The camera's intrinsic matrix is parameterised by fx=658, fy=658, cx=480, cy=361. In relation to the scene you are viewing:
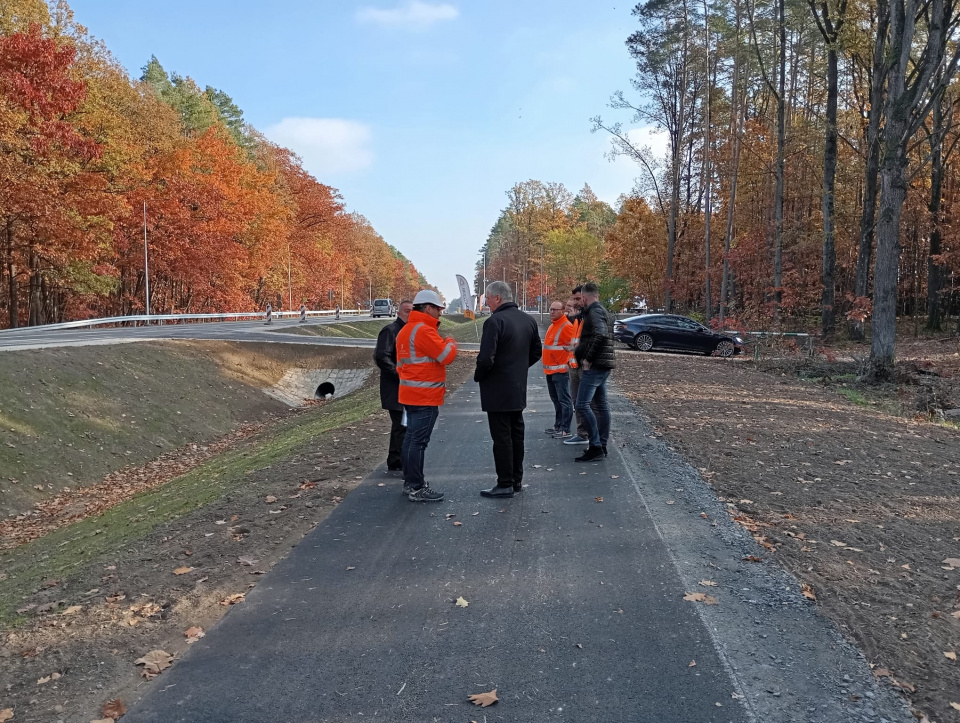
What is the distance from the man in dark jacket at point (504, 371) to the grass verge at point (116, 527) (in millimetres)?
3334

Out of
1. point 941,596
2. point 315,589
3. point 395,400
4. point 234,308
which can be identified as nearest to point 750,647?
point 941,596

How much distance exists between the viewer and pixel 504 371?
247 inches

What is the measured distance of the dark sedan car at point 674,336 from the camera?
83.4ft

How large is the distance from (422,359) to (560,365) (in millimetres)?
3521

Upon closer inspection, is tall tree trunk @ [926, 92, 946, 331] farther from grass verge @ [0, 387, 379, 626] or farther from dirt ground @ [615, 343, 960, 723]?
grass verge @ [0, 387, 379, 626]

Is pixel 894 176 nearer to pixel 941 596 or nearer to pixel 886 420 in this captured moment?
pixel 886 420

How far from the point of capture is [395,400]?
7.21 metres

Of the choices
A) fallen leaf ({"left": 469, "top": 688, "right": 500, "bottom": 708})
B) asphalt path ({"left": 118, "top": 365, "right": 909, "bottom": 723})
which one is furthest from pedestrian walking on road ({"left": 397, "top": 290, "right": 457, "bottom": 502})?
fallen leaf ({"left": 469, "top": 688, "right": 500, "bottom": 708})

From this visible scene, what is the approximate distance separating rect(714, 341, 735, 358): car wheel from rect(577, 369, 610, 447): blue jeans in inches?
751

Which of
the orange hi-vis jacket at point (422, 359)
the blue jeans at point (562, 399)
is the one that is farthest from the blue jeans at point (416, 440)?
the blue jeans at point (562, 399)

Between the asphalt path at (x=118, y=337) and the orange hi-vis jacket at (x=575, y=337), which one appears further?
the asphalt path at (x=118, y=337)

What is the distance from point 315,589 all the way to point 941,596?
399cm

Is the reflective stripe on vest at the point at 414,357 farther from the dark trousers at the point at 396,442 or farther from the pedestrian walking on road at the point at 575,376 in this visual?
the pedestrian walking on road at the point at 575,376

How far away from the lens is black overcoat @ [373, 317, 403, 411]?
712cm
